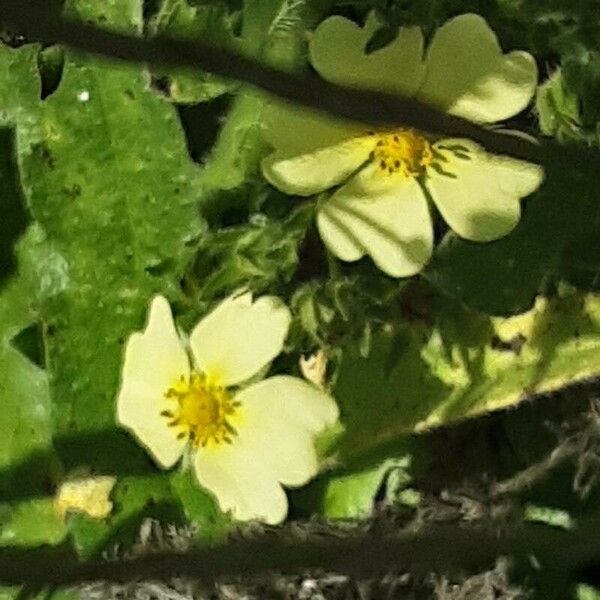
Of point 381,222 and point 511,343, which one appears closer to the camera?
point 381,222

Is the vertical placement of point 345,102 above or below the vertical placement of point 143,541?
above

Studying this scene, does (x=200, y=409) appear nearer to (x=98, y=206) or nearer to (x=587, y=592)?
(x=98, y=206)

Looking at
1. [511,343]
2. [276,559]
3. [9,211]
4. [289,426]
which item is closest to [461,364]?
[511,343]

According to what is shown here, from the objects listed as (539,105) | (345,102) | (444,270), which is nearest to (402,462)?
(444,270)

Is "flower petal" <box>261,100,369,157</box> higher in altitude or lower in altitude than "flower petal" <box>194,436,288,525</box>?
higher

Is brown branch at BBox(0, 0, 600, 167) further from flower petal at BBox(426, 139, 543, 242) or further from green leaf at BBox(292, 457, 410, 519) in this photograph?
green leaf at BBox(292, 457, 410, 519)

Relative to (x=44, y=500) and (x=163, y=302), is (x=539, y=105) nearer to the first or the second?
(x=163, y=302)

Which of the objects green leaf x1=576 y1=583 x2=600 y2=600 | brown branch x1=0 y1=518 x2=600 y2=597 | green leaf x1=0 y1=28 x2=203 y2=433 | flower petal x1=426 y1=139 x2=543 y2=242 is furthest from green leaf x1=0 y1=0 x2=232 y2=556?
brown branch x1=0 y1=518 x2=600 y2=597
